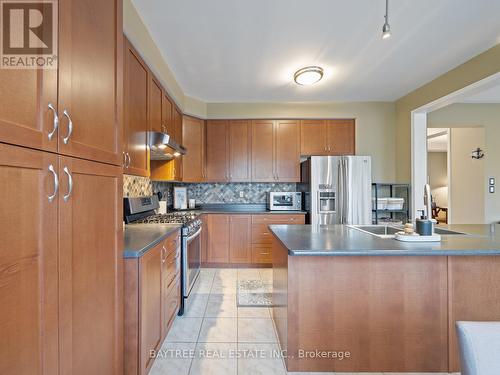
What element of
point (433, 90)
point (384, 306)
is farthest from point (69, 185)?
point (433, 90)

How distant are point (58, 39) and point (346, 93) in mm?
3592

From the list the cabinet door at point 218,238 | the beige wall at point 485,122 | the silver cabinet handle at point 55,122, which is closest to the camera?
the silver cabinet handle at point 55,122

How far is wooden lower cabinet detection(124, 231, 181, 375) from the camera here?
1.37 meters

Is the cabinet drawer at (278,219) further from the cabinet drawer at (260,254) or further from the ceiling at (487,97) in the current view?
the ceiling at (487,97)

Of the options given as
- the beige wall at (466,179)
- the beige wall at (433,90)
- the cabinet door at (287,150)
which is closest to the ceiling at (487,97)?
the beige wall at (466,179)

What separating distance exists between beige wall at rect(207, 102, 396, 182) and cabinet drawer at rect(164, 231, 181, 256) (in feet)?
7.81

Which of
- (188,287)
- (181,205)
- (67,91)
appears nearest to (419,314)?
(188,287)

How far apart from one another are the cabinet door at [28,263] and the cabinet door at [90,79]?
6.2 inches

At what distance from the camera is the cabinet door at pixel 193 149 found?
375 cm

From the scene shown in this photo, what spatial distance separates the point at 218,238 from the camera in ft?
12.2

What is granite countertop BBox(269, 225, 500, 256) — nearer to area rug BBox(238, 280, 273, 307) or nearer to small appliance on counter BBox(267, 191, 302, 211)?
area rug BBox(238, 280, 273, 307)

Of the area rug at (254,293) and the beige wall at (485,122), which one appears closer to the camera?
the area rug at (254,293)

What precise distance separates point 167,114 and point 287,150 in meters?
1.96

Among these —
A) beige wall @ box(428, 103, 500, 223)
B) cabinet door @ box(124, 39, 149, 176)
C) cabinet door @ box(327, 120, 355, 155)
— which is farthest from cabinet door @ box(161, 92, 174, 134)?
beige wall @ box(428, 103, 500, 223)
